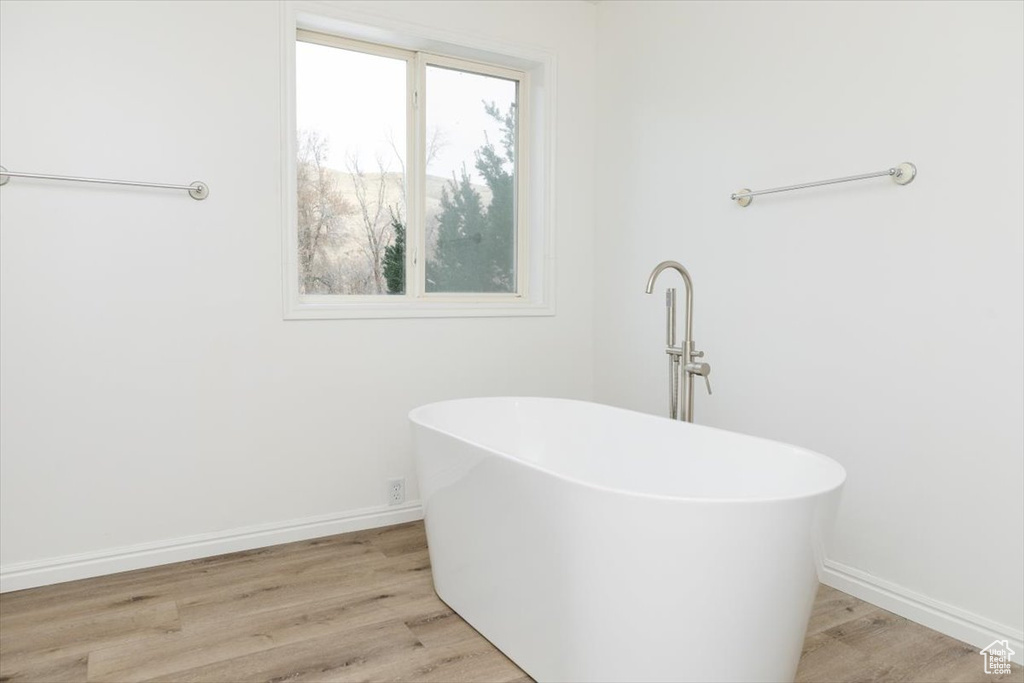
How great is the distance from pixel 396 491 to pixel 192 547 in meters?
0.82

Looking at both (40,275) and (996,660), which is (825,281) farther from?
(40,275)

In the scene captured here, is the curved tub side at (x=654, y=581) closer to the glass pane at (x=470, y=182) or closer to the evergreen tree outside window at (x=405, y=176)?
the evergreen tree outside window at (x=405, y=176)

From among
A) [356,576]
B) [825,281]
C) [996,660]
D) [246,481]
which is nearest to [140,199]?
[246,481]

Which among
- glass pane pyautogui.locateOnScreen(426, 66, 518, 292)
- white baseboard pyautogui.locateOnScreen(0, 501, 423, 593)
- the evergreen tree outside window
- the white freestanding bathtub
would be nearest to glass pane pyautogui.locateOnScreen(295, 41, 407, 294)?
the evergreen tree outside window

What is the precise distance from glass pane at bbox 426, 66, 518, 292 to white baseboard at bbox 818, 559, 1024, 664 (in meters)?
1.94

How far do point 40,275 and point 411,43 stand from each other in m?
1.76

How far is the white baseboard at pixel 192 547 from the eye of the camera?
2393 mm

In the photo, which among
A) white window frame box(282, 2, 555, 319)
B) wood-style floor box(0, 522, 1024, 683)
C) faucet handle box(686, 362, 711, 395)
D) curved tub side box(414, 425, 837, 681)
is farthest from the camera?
white window frame box(282, 2, 555, 319)

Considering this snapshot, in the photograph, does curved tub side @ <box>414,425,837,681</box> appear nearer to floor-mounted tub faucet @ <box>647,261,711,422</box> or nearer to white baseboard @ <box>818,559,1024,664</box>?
white baseboard @ <box>818,559,1024,664</box>

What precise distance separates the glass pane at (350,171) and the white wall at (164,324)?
247 millimetres

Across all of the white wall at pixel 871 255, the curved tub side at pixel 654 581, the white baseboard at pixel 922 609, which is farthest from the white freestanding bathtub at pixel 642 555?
the white wall at pixel 871 255

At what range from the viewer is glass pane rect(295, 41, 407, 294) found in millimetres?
3000

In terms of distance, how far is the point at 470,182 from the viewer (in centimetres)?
341

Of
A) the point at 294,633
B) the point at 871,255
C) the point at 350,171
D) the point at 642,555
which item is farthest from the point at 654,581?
the point at 350,171
